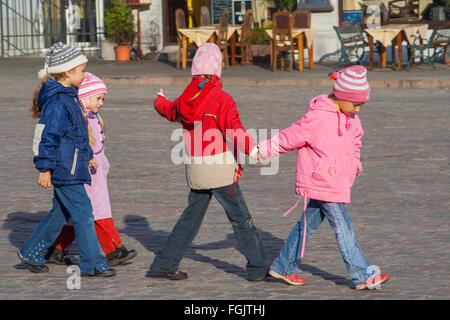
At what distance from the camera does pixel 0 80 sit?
18.5 m

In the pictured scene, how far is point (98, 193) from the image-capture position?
5363 millimetres

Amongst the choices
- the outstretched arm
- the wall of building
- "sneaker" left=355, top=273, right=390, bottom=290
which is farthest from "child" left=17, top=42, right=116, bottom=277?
the wall of building

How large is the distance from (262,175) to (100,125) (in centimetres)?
328

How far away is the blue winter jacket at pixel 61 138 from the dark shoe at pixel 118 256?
0.60 meters

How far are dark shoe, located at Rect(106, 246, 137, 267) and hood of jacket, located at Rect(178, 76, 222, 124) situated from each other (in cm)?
103

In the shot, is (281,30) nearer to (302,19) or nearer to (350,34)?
(302,19)

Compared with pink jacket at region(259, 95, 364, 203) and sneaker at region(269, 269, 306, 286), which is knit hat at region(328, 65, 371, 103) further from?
sneaker at region(269, 269, 306, 286)

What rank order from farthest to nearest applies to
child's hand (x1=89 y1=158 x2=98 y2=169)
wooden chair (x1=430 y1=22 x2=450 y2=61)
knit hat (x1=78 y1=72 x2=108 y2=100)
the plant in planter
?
the plant in planter < wooden chair (x1=430 y1=22 x2=450 y2=61) < knit hat (x1=78 y1=72 x2=108 y2=100) < child's hand (x1=89 y1=158 x2=98 y2=169)

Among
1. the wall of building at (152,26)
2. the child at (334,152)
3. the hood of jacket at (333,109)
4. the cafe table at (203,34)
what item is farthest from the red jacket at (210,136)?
the wall of building at (152,26)

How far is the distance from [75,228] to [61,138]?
1.73 feet

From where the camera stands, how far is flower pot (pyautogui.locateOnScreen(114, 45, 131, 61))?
22734 millimetres

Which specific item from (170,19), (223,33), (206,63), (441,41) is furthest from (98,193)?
(170,19)
